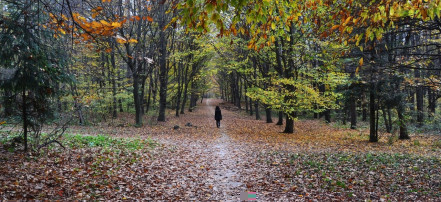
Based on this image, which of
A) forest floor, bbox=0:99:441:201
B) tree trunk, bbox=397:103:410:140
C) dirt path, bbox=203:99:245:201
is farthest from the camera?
tree trunk, bbox=397:103:410:140

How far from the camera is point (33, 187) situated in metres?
5.04

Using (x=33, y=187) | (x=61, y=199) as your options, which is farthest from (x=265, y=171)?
(x=33, y=187)

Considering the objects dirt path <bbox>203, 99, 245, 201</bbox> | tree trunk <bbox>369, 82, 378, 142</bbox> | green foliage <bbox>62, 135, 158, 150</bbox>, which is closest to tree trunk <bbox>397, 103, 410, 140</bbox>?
tree trunk <bbox>369, 82, 378, 142</bbox>

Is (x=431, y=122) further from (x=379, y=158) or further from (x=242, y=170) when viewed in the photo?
(x=242, y=170)

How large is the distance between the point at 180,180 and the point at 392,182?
217 inches

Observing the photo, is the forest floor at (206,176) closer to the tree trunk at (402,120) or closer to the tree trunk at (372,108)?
the tree trunk at (372,108)

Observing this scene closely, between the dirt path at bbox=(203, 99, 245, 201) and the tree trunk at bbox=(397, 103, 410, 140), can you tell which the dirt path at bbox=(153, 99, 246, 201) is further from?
the tree trunk at bbox=(397, 103, 410, 140)

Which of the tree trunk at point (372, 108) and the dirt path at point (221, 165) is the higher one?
the tree trunk at point (372, 108)

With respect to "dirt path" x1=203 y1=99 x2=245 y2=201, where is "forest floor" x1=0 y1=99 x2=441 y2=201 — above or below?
above

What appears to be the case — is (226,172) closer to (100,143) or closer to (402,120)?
(100,143)

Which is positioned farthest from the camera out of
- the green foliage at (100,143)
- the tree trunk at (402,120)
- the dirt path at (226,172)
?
the tree trunk at (402,120)

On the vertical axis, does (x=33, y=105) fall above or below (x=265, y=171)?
above

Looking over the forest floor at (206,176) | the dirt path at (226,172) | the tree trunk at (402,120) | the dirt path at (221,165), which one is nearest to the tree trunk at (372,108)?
the tree trunk at (402,120)

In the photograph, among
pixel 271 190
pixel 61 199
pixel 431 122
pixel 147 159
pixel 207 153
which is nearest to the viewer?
pixel 61 199
